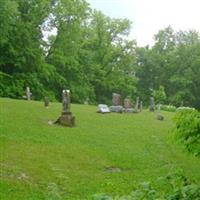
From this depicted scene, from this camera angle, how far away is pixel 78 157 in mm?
16688

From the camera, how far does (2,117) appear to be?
23312 millimetres

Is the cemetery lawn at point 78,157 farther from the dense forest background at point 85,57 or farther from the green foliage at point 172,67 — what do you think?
the green foliage at point 172,67

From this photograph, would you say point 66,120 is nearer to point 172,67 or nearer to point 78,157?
point 78,157

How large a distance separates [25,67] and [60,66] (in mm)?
5590

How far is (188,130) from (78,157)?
12.2 metres

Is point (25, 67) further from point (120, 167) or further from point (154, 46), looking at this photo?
point (120, 167)

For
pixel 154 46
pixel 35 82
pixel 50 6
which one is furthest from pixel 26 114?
pixel 154 46

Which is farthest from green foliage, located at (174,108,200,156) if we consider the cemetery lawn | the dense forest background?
the dense forest background

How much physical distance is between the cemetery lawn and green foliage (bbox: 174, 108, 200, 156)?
336cm

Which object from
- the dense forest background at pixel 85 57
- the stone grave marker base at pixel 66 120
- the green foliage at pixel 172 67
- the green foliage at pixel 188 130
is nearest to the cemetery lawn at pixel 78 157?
the stone grave marker base at pixel 66 120

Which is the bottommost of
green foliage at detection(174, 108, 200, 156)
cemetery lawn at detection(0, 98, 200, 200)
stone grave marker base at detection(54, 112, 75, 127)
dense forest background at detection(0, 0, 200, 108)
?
cemetery lawn at detection(0, 98, 200, 200)

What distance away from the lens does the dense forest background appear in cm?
5247

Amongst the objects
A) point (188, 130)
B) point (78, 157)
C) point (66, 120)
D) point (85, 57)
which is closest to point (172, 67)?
point (85, 57)

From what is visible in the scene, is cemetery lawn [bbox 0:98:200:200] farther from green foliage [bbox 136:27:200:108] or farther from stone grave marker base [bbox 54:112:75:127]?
green foliage [bbox 136:27:200:108]
